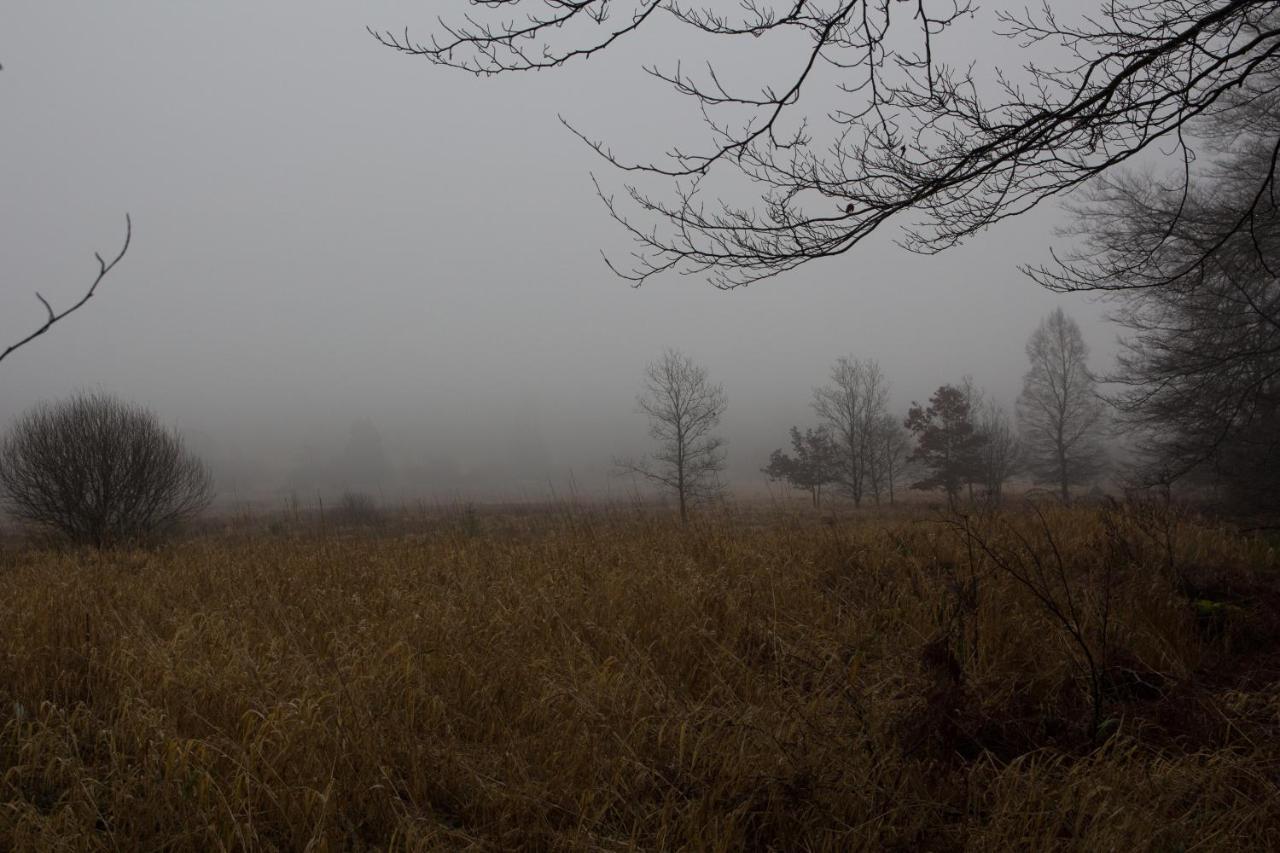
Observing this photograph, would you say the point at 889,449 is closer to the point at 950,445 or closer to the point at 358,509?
the point at 950,445

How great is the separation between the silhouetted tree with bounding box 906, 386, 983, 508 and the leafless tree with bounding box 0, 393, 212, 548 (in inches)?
Result: 1154

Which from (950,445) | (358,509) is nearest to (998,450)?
(950,445)

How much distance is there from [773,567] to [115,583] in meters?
5.46

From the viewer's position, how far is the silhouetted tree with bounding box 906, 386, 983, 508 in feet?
98.6

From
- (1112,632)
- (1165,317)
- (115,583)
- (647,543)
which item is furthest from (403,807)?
(1165,317)

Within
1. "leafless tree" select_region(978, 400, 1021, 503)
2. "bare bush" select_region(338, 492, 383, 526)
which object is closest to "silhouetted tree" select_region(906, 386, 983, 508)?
"leafless tree" select_region(978, 400, 1021, 503)

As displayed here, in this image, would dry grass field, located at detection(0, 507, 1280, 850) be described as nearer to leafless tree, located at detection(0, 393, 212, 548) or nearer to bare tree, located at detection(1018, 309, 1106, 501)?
leafless tree, located at detection(0, 393, 212, 548)

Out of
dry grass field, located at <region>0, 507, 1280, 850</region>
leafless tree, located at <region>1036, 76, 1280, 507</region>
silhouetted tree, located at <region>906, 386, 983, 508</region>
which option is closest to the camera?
dry grass field, located at <region>0, 507, 1280, 850</region>

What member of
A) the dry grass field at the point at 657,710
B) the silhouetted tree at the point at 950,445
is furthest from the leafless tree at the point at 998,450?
the dry grass field at the point at 657,710

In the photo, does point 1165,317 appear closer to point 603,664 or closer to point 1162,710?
point 1162,710

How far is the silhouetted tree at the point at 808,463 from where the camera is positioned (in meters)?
34.8

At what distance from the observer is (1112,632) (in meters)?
3.54

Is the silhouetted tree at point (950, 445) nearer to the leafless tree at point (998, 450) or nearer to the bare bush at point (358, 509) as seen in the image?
the leafless tree at point (998, 450)

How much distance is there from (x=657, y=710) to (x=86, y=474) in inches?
673
